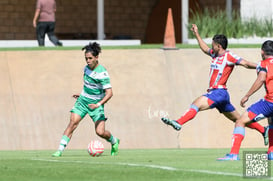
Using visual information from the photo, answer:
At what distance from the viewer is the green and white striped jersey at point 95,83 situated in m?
15.8

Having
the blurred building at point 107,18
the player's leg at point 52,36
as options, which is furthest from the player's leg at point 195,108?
the blurred building at point 107,18

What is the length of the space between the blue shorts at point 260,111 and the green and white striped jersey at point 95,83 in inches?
110

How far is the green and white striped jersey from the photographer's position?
15.8 metres

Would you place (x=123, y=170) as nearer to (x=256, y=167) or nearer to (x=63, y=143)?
(x=256, y=167)

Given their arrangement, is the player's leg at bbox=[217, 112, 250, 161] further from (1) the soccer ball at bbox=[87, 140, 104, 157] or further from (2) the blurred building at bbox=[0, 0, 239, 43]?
(2) the blurred building at bbox=[0, 0, 239, 43]

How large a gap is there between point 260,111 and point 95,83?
123 inches

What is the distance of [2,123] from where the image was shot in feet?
73.9

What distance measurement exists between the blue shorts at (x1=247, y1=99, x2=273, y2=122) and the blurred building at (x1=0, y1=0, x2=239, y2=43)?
1777 centimetres

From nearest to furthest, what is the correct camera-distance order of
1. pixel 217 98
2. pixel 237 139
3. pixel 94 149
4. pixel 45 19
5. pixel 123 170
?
pixel 123 170, pixel 237 139, pixel 94 149, pixel 217 98, pixel 45 19

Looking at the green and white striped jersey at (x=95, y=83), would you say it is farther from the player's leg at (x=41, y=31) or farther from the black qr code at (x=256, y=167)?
the player's leg at (x=41, y=31)

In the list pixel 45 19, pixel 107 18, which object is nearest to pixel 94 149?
pixel 45 19

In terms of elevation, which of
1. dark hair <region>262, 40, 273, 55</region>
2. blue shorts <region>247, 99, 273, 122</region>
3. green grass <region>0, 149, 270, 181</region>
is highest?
dark hair <region>262, 40, 273, 55</region>

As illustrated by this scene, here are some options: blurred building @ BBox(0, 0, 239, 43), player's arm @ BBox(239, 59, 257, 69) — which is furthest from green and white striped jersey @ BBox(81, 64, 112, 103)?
blurred building @ BBox(0, 0, 239, 43)

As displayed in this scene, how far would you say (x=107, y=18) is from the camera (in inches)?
1372
